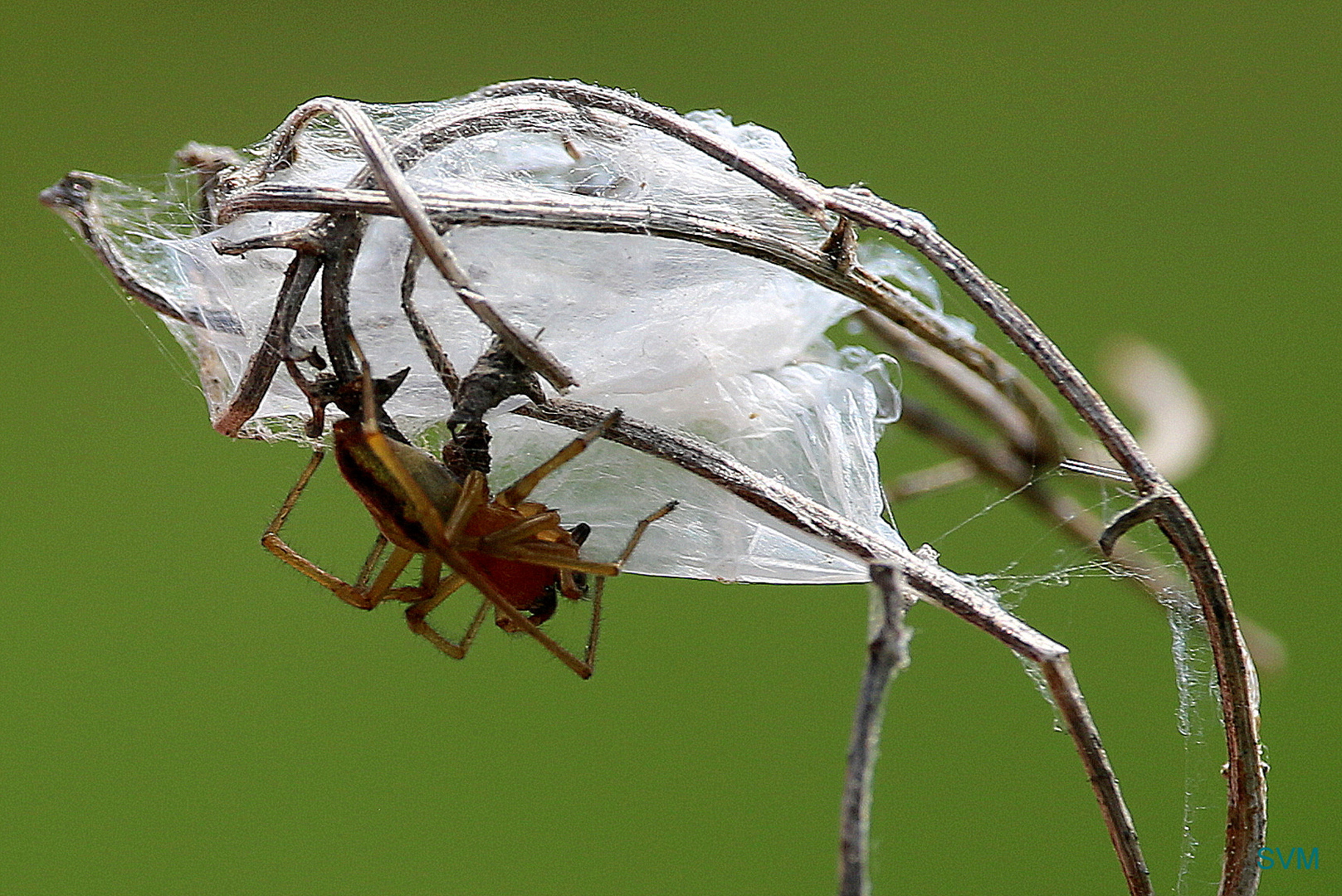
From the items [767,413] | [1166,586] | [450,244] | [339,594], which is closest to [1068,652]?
[1166,586]

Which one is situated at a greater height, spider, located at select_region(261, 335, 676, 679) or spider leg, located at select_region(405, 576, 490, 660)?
spider, located at select_region(261, 335, 676, 679)

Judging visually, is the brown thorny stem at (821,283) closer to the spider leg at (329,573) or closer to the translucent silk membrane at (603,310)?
the translucent silk membrane at (603,310)

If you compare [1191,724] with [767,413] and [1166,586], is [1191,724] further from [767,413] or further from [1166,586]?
[767,413]

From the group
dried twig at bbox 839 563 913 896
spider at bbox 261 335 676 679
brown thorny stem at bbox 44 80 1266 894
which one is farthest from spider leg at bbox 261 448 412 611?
dried twig at bbox 839 563 913 896

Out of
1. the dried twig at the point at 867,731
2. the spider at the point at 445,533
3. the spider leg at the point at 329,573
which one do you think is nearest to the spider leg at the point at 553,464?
the spider at the point at 445,533

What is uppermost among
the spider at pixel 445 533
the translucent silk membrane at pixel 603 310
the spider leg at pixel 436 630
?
the translucent silk membrane at pixel 603 310

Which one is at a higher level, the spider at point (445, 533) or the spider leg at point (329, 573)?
the spider at point (445, 533)

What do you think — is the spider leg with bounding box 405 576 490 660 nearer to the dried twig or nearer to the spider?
the spider

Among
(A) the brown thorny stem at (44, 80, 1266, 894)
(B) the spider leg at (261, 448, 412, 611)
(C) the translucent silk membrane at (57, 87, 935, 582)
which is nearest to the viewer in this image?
(A) the brown thorny stem at (44, 80, 1266, 894)
